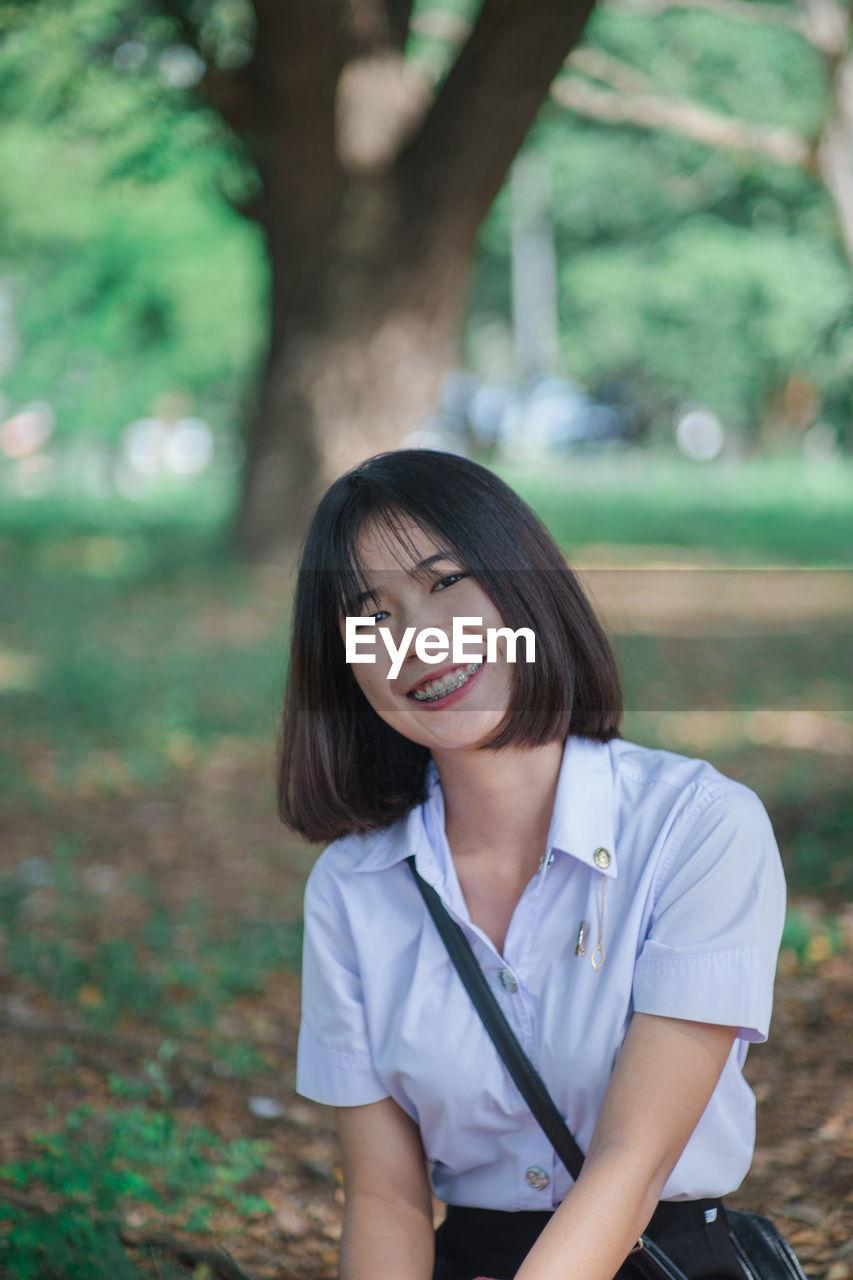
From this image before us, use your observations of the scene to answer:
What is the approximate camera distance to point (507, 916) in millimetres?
2170

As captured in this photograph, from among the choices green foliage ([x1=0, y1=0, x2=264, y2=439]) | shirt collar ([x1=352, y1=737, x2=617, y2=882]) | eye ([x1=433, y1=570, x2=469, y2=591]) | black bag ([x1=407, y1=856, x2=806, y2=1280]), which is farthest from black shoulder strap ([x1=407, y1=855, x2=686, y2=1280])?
green foliage ([x1=0, y1=0, x2=264, y2=439])

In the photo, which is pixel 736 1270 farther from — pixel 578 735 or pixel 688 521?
pixel 688 521

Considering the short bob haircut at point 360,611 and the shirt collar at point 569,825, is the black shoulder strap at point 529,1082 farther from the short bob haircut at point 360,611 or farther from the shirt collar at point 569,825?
the short bob haircut at point 360,611

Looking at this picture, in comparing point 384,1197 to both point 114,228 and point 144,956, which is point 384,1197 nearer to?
point 144,956

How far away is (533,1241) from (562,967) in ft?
1.45

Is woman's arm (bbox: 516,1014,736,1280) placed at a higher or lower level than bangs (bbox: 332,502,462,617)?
lower

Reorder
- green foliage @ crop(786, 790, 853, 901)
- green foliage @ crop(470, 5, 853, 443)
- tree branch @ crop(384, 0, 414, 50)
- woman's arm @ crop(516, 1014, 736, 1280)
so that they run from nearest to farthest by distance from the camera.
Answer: woman's arm @ crop(516, 1014, 736, 1280) → green foliage @ crop(786, 790, 853, 901) → tree branch @ crop(384, 0, 414, 50) → green foliage @ crop(470, 5, 853, 443)

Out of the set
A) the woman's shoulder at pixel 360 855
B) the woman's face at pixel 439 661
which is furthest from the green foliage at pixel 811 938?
the woman's face at pixel 439 661

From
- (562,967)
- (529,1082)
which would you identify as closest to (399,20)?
(562,967)

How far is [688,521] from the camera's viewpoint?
50.8ft

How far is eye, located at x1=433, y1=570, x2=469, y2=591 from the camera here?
211 cm

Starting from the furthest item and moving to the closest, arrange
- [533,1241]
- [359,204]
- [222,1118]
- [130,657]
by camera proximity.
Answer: [359,204], [130,657], [222,1118], [533,1241]

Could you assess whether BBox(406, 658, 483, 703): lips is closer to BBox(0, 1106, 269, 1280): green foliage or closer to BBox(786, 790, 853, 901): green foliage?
BBox(0, 1106, 269, 1280): green foliage

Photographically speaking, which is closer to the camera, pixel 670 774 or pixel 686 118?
pixel 670 774
